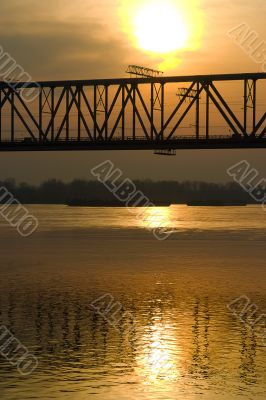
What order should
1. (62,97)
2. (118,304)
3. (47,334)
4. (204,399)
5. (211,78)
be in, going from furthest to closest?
(62,97) < (211,78) < (118,304) < (47,334) < (204,399)

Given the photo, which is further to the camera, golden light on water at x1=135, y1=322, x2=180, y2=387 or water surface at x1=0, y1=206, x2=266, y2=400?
golden light on water at x1=135, y1=322, x2=180, y2=387

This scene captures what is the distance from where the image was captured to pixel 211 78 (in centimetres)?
9306

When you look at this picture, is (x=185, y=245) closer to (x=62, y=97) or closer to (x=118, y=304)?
(x=62, y=97)

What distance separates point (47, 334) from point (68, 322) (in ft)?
9.81

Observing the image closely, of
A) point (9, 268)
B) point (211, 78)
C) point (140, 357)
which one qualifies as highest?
point (211, 78)

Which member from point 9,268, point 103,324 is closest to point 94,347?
point 103,324

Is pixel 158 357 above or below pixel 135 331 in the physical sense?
below

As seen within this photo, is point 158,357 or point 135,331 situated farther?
point 135,331

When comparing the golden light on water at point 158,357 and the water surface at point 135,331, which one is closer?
the water surface at point 135,331

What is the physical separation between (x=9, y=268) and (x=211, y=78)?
131 feet

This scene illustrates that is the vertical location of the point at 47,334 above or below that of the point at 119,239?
below

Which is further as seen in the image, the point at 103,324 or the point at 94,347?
the point at 103,324

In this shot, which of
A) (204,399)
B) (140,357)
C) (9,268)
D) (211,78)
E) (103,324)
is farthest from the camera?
(211,78)

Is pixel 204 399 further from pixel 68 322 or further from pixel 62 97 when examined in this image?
pixel 62 97
